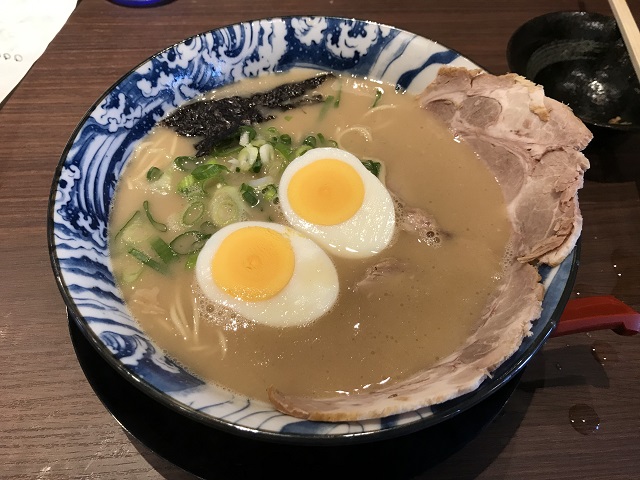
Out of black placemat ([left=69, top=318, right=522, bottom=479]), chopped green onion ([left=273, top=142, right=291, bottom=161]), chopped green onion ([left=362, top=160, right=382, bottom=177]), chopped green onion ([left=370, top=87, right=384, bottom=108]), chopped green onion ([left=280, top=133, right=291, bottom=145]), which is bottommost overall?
black placemat ([left=69, top=318, right=522, bottom=479])

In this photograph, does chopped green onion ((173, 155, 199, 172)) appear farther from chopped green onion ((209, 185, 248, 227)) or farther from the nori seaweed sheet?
chopped green onion ((209, 185, 248, 227))

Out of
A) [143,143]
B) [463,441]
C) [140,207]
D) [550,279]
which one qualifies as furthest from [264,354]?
[143,143]

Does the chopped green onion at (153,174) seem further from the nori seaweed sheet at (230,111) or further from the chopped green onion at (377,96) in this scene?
the chopped green onion at (377,96)

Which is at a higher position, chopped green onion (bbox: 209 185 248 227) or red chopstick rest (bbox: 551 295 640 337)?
red chopstick rest (bbox: 551 295 640 337)

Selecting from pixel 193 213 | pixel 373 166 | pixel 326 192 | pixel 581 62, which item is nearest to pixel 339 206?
pixel 326 192

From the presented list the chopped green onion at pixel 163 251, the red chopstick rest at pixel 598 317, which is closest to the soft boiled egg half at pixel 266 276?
the chopped green onion at pixel 163 251

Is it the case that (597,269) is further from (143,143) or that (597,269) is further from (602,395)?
(143,143)

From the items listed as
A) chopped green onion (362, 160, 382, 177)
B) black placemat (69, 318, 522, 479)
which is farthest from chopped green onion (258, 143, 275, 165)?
black placemat (69, 318, 522, 479)

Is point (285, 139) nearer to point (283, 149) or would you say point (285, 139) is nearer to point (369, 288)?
point (283, 149)
